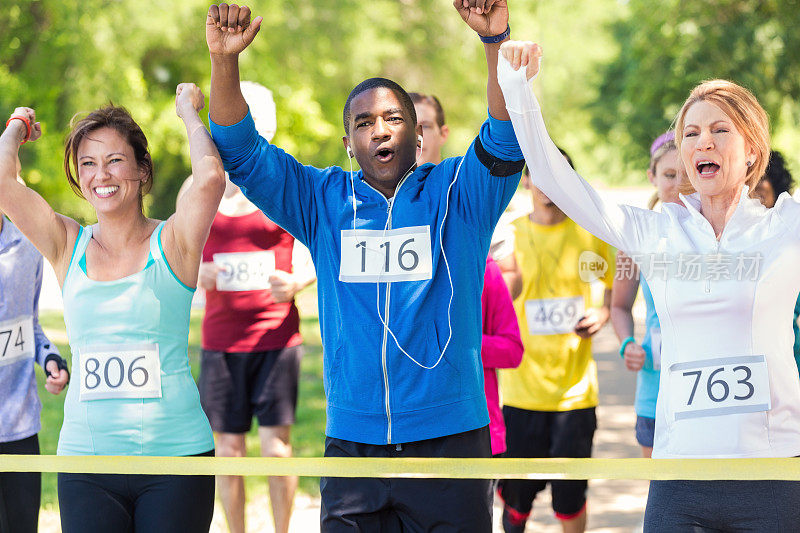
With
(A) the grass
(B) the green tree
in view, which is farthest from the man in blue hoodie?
(B) the green tree

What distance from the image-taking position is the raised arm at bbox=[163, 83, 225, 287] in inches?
121

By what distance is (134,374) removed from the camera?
10.1 feet

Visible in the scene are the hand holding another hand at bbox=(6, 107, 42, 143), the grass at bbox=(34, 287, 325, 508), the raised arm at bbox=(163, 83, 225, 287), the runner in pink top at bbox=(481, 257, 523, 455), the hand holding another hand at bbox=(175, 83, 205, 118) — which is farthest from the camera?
the grass at bbox=(34, 287, 325, 508)

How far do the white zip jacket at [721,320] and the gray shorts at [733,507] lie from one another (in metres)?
0.10

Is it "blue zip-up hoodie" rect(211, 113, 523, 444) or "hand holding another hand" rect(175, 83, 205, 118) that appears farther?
"hand holding another hand" rect(175, 83, 205, 118)

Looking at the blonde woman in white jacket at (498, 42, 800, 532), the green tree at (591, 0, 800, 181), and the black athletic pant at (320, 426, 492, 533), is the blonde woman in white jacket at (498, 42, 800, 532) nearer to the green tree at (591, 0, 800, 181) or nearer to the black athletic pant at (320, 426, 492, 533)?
the black athletic pant at (320, 426, 492, 533)

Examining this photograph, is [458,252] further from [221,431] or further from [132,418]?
[221,431]

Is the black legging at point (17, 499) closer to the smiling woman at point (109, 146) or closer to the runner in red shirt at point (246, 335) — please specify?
the smiling woman at point (109, 146)

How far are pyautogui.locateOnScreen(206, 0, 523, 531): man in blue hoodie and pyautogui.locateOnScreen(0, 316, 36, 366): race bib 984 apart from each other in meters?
1.31

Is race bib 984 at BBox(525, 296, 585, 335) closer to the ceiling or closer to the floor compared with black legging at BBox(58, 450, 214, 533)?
closer to the ceiling

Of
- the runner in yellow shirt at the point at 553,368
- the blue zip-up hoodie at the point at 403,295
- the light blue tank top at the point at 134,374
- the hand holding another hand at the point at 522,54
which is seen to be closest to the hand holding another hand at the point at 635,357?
the runner in yellow shirt at the point at 553,368

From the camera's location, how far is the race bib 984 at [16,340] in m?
3.83

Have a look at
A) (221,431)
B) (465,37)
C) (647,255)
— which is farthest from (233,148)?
(465,37)

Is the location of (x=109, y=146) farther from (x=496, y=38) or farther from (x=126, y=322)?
(x=496, y=38)
